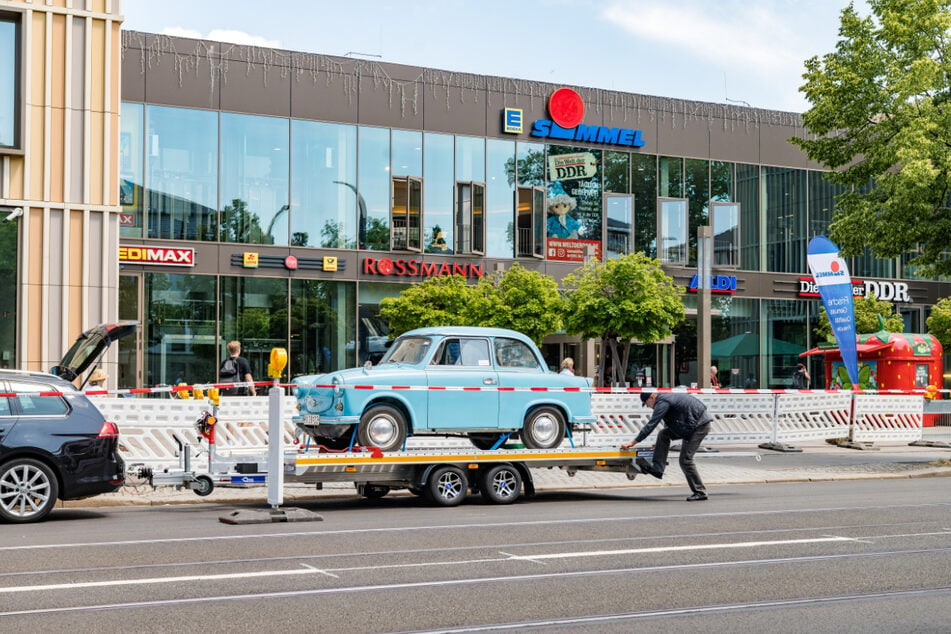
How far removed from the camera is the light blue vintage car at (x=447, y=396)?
15.5 m

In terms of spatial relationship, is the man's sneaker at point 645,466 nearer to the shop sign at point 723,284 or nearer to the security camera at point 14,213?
the security camera at point 14,213

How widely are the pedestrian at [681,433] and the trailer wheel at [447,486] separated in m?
2.39

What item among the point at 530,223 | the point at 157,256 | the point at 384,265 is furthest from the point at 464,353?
the point at 530,223

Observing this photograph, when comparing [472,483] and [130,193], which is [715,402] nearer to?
[472,483]

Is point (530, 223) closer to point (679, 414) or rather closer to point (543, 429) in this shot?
point (543, 429)

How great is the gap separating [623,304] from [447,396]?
17.1 meters

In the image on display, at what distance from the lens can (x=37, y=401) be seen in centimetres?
1328

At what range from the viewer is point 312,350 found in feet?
120

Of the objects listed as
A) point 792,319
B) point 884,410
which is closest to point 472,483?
point 884,410

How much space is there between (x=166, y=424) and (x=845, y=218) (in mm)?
14621

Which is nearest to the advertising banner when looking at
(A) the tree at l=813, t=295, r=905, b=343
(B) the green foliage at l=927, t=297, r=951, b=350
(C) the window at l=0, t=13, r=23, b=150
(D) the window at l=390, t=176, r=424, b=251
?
(D) the window at l=390, t=176, r=424, b=251

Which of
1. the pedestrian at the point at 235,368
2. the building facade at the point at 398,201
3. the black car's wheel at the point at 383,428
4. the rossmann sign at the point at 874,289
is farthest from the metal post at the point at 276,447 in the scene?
the rossmann sign at the point at 874,289

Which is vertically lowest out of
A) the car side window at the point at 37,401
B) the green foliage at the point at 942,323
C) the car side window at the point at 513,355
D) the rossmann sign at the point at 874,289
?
the car side window at the point at 37,401

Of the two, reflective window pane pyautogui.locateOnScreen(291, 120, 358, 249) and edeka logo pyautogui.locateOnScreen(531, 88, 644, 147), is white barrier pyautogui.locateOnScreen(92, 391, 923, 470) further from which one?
edeka logo pyautogui.locateOnScreen(531, 88, 644, 147)
